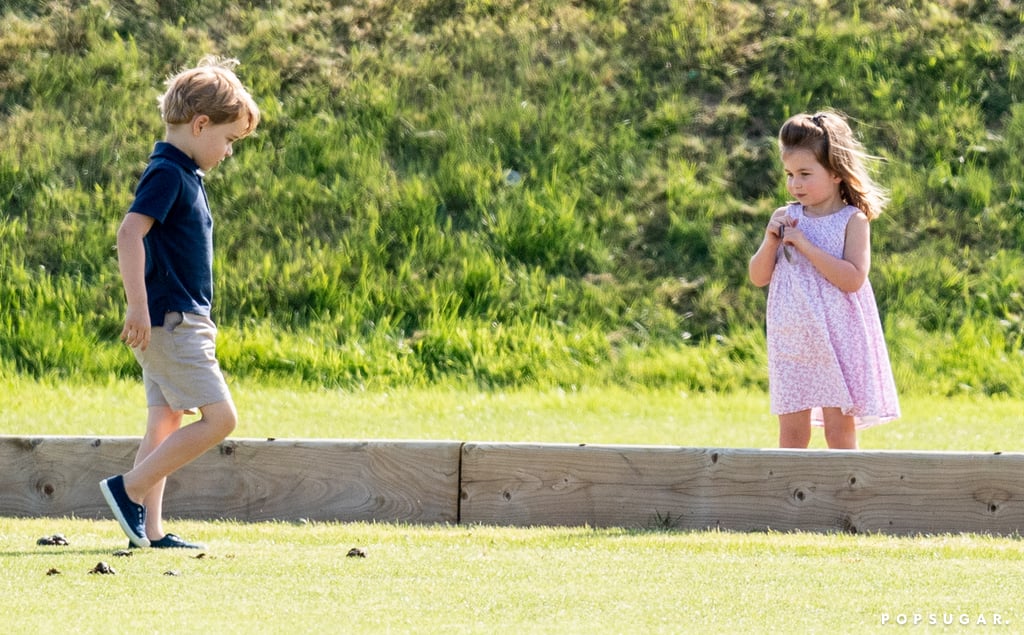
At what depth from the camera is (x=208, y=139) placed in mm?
4688

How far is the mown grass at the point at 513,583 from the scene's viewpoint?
325 cm

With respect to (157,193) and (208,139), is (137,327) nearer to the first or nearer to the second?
(157,193)

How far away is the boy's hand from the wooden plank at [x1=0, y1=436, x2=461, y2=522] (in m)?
1.07

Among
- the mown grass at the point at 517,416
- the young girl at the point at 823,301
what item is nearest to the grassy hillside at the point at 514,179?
the mown grass at the point at 517,416

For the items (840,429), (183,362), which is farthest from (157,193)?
(840,429)

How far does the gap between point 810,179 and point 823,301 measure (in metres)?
0.48

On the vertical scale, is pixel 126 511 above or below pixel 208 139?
below

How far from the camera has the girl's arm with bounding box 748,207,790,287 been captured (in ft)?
18.4

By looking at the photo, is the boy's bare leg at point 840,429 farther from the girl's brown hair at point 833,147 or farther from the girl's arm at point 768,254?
the girl's brown hair at point 833,147

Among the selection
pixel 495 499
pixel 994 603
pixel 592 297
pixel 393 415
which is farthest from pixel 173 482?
pixel 592 297

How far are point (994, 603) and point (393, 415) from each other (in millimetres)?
4930

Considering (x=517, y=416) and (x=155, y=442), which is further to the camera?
(x=517, y=416)

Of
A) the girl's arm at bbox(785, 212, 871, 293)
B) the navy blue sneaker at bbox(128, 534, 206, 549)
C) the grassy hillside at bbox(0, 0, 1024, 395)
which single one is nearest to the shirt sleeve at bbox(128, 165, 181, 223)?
the navy blue sneaker at bbox(128, 534, 206, 549)

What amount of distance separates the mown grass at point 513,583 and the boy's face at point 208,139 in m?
1.25
